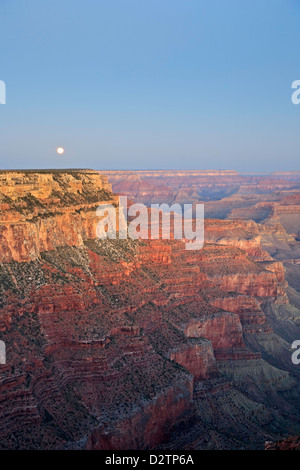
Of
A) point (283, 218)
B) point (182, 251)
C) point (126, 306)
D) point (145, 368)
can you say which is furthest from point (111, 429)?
point (283, 218)

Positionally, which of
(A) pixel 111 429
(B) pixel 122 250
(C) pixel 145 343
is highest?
(B) pixel 122 250

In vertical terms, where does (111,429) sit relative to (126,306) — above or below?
below

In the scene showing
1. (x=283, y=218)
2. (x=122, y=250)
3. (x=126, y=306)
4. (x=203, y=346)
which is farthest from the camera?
(x=283, y=218)
